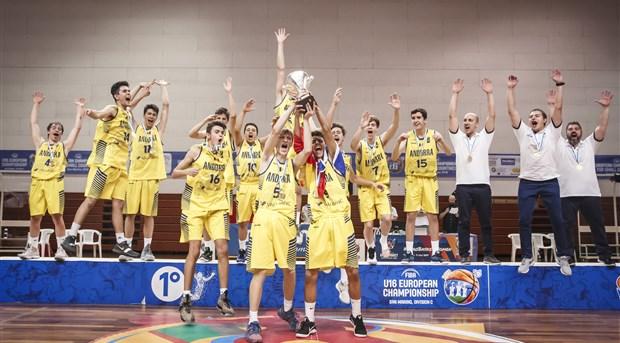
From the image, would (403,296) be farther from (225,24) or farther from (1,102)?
(1,102)

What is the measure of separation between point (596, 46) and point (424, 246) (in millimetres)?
7953

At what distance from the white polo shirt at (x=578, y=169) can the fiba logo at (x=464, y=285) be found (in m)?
1.73

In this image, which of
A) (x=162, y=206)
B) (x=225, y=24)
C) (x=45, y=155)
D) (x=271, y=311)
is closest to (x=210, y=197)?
(x=271, y=311)

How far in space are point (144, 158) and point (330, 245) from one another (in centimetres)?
329

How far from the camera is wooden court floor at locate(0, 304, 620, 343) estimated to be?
529 centimetres

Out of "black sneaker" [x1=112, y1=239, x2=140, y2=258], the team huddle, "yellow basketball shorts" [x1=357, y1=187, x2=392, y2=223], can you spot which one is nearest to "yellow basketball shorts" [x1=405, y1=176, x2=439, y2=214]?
the team huddle

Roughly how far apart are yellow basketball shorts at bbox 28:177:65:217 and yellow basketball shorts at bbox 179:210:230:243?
2516 millimetres

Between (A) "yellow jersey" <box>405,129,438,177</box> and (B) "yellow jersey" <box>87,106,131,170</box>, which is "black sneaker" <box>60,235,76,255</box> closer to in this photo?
(B) "yellow jersey" <box>87,106,131,170</box>

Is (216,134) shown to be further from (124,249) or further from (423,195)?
(423,195)

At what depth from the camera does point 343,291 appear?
7.20 m

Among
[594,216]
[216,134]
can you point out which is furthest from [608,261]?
[216,134]

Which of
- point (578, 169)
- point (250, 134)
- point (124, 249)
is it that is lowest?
point (124, 249)

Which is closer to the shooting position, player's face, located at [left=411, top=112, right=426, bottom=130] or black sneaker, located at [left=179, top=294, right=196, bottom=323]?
black sneaker, located at [left=179, top=294, right=196, bottom=323]

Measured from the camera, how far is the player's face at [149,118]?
7.24 meters
